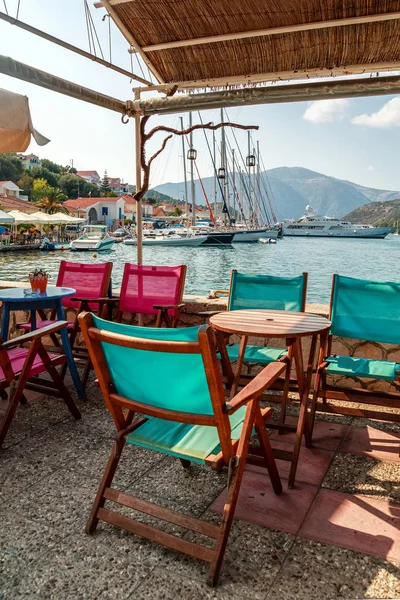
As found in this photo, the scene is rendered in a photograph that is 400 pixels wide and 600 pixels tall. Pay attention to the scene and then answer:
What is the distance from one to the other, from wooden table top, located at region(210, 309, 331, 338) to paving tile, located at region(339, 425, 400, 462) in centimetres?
67

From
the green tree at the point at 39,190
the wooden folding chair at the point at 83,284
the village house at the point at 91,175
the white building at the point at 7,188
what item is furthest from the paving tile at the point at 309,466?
the village house at the point at 91,175

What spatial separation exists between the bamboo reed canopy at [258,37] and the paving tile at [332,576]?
10.8ft

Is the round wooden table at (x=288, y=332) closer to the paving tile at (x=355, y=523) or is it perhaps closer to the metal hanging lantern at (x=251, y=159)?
the paving tile at (x=355, y=523)

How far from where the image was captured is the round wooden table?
238 cm

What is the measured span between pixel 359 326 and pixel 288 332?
893 mm

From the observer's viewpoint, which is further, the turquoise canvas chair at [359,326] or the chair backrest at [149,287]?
the chair backrest at [149,287]

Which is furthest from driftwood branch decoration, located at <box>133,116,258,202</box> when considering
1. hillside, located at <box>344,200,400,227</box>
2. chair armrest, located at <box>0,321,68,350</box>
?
hillside, located at <box>344,200,400,227</box>

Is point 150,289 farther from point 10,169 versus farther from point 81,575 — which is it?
point 10,169

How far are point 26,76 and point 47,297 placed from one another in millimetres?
1442

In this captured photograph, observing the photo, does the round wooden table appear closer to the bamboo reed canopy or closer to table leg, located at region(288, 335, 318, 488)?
table leg, located at region(288, 335, 318, 488)

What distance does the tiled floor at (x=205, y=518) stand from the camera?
1567 mm

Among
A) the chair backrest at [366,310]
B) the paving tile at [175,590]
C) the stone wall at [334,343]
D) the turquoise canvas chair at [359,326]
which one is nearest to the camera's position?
the paving tile at [175,590]

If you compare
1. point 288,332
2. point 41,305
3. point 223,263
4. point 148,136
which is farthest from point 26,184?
point 288,332

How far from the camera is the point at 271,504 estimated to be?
6.77 ft
